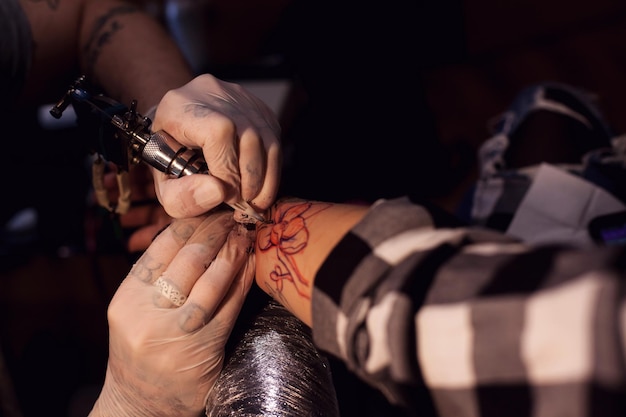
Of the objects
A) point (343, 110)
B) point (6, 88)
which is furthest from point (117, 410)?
point (343, 110)

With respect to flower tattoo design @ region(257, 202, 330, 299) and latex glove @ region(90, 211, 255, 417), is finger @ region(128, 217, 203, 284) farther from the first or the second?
flower tattoo design @ region(257, 202, 330, 299)

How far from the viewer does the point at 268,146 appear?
→ 923 millimetres

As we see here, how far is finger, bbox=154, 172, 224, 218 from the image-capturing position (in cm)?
82

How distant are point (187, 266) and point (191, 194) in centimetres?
10

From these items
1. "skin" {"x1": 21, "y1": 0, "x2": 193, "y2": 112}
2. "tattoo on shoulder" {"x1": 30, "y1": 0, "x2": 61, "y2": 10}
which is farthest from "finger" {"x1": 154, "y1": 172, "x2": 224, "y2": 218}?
"tattoo on shoulder" {"x1": 30, "y1": 0, "x2": 61, "y2": 10}

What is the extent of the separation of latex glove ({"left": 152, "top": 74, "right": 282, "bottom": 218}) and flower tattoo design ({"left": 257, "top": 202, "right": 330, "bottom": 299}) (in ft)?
0.12

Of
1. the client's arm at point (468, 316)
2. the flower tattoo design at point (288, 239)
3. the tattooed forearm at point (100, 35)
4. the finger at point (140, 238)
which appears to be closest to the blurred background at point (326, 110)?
the finger at point (140, 238)

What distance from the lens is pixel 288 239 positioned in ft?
2.95

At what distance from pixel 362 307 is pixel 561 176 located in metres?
0.95

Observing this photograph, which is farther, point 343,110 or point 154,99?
A: point 343,110

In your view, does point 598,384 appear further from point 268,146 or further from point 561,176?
point 561,176

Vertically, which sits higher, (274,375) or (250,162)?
(250,162)

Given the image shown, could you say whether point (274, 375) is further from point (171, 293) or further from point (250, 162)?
point (250, 162)

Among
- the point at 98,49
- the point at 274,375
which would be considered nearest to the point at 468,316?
the point at 274,375
